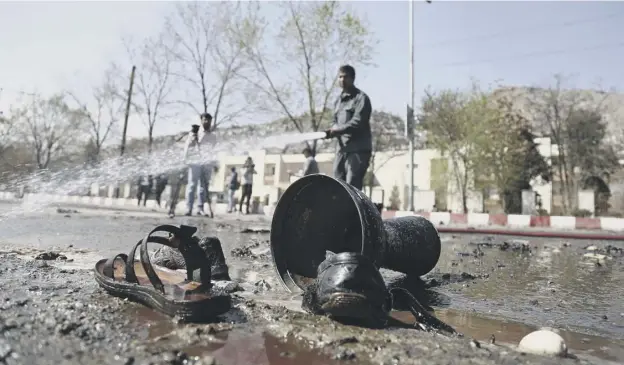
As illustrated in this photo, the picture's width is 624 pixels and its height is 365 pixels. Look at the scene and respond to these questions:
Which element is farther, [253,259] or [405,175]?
[405,175]

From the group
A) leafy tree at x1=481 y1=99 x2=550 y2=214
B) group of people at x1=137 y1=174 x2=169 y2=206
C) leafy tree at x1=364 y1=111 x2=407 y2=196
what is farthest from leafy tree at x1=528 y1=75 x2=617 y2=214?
group of people at x1=137 y1=174 x2=169 y2=206

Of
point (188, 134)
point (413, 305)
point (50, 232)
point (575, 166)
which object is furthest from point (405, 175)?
point (413, 305)

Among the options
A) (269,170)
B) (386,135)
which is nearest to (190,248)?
(386,135)

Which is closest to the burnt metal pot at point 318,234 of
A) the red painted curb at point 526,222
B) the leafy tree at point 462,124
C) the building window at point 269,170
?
the red painted curb at point 526,222

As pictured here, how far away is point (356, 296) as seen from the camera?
7.17ft

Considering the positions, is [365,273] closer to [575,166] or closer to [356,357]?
[356,357]

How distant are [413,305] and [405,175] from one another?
4954 cm

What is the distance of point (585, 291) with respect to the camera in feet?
11.9

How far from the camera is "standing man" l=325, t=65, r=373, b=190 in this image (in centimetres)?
556

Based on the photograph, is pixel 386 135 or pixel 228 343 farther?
pixel 386 135

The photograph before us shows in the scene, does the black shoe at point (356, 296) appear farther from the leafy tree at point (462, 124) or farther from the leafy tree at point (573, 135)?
the leafy tree at point (573, 135)

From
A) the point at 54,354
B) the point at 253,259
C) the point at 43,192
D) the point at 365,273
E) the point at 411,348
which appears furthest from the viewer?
the point at 43,192

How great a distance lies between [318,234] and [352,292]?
51.7 inches

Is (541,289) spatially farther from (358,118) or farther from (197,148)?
(197,148)
